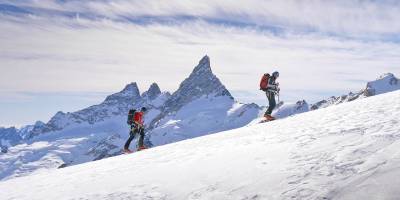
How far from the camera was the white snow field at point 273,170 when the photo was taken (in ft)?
32.8

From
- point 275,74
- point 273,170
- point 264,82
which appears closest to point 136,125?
point 264,82

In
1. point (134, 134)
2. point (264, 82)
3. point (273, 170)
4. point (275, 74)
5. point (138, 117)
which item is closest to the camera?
point (273, 170)

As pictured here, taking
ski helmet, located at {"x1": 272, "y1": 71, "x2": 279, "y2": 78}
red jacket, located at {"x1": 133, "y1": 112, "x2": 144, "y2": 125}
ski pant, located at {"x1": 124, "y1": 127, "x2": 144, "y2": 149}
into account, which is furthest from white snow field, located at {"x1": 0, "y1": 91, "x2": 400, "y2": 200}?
red jacket, located at {"x1": 133, "y1": 112, "x2": 144, "y2": 125}

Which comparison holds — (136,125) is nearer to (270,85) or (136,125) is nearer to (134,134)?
(134,134)

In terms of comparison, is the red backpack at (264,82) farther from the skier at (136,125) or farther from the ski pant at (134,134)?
the ski pant at (134,134)

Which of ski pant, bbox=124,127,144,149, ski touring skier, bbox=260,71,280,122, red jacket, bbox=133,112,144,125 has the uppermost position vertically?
ski touring skier, bbox=260,71,280,122

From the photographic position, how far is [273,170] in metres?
11.8

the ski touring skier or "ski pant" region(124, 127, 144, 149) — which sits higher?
the ski touring skier

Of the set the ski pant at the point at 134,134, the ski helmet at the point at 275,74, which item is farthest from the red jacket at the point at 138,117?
the ski helmet at the point at 275,74

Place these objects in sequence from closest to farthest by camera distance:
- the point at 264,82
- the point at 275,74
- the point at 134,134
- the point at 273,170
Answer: the point at 273,170 < the point at 275,74 < the point at 264,82 < the point at 134,134

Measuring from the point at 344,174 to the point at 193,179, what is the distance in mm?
3844

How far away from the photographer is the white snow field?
32.8 feet

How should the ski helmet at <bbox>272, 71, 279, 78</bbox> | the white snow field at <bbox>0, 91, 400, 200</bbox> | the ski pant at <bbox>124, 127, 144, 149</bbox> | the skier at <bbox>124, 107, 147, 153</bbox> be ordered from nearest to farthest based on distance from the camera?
the white snow field at <bbox>0, 91, 400, 200</bbox> < the ski helmet at <bbox>272, 71, 279, 78</bbox> < the ski pant at <bbox>124, 127, 144, 149</bbox> < the skier at <bbox>124, 107, 147, 153</bbox>

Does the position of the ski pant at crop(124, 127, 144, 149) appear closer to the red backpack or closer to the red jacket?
the red jacket
